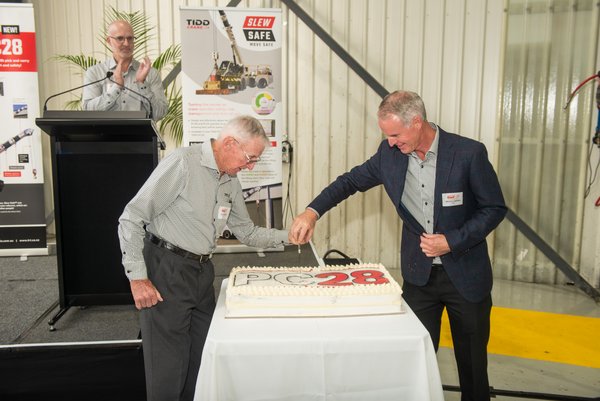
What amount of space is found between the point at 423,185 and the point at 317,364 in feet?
3.21

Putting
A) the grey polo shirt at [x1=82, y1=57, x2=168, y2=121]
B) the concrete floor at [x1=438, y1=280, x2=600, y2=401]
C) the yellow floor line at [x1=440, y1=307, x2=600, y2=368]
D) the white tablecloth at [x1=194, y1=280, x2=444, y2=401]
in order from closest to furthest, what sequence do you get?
the white tablecloth at [x1=194, y1=280, x2=444, y2=401]
the concrete floor at [x1=438, y1=280, x2=600, y2=401]
the grey polo shirt at [x1=82, y1=57, x2=168, y2=121]
the yellow floor line at [x1=440, y1=307, x2=600, y2=368]

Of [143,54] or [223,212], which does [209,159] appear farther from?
[143,54]

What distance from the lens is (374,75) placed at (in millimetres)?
5371

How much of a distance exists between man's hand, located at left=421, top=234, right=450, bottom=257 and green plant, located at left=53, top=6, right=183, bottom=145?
378 centimetres

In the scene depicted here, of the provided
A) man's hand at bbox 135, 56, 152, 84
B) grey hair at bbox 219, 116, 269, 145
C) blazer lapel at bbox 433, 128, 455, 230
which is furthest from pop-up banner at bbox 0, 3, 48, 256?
blazer lapel at bbox 433, 128, 455, 230

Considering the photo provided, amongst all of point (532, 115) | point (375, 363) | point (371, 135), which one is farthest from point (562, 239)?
point (375, 363)

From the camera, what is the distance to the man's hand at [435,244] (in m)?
1.98

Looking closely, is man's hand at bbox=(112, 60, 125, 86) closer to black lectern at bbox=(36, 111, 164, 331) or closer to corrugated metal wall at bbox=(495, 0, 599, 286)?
black lectern at bbox=(36, 111, 164, 331)

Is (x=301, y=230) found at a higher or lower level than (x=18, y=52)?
lower

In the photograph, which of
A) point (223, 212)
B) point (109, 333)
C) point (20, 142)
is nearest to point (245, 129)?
point (223, 212)

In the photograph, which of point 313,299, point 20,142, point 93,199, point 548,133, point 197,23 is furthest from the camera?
point 548,133

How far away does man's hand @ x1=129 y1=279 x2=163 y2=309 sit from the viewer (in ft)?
6.14

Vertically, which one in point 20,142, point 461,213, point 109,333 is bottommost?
point 109,333

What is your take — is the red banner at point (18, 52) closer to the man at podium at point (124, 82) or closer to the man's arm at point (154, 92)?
the man at podium at point (124, 82)
